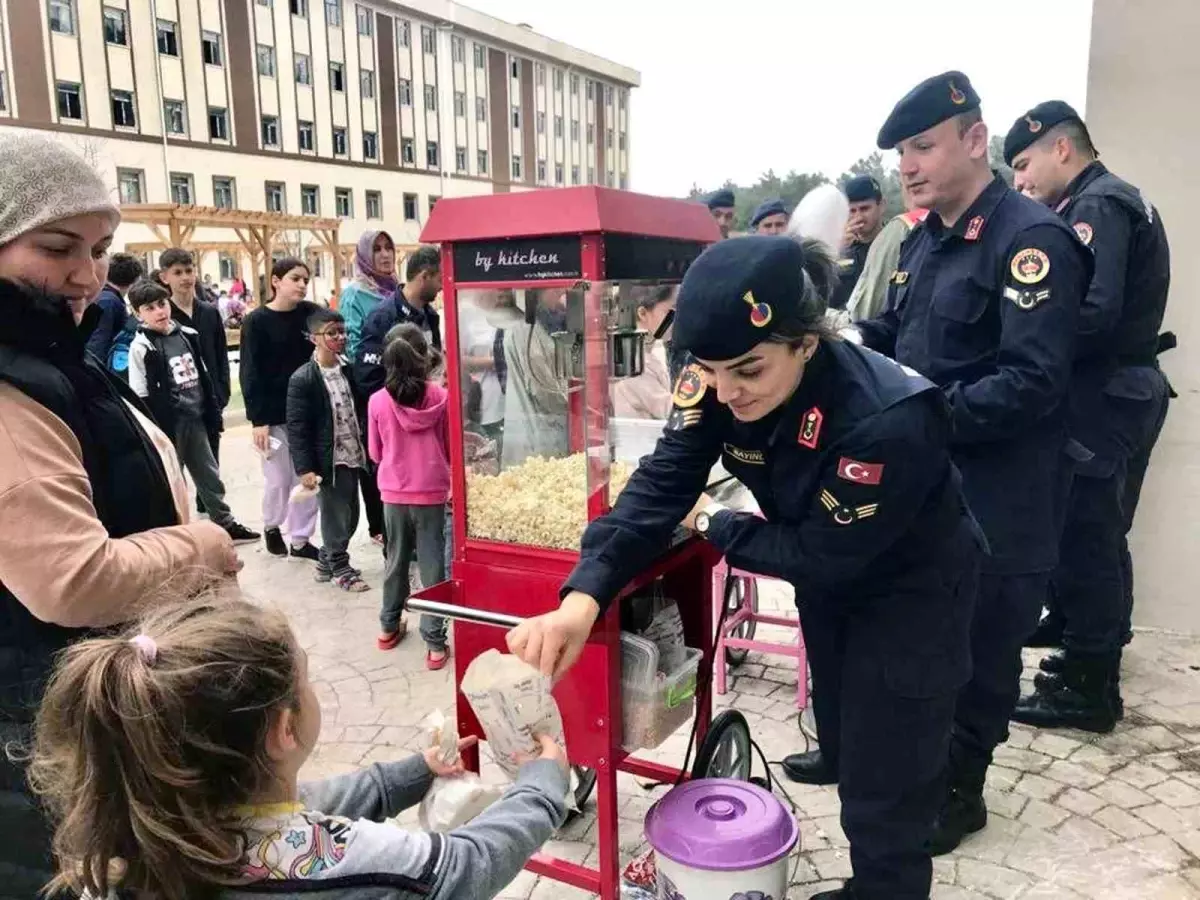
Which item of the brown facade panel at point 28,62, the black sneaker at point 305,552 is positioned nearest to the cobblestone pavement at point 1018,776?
the black sneaker at point 305,552

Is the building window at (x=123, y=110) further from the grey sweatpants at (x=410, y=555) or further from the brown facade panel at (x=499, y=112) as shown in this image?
the grey sweatpants at (x=410, y=555)

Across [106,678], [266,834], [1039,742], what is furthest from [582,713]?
[1039,742]

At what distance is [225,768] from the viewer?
117cm

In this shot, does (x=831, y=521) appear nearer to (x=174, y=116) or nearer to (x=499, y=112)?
(x=174, y=116)

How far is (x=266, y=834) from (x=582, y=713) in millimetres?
1065

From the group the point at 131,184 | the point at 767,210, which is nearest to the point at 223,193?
the point at 131,184

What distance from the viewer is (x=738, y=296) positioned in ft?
5.20

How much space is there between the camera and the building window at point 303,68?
3331 cm

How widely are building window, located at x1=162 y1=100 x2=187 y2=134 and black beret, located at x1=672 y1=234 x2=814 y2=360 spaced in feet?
106

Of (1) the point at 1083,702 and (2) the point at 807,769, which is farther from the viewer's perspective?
(1) the point at 1083,702

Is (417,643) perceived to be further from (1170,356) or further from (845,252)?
(1170,356)

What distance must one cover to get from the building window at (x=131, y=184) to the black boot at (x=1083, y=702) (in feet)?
101

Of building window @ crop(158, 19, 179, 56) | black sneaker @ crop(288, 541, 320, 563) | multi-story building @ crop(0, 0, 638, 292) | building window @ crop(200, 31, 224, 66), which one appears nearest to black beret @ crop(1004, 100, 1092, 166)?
black sneaker @ crop(288, 541, 320, 563)

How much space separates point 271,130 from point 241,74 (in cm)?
206
